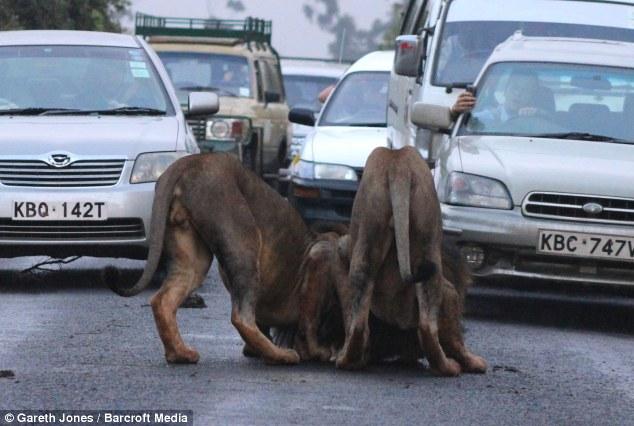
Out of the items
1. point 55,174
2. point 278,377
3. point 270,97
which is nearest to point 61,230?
point 55,174

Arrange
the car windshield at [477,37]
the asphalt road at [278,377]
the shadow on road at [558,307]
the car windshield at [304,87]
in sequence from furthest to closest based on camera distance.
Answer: the car windshield at [304,87], the car windshield at [477,37], the shadow on road at [558,307], the asphalt road at [278,377]

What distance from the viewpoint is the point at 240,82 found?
72.1 ft

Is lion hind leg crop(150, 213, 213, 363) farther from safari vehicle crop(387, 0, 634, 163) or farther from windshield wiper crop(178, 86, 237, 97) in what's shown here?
windshield wiper crop(178, 86, 237, 97)

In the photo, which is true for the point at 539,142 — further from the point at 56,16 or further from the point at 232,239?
the point at 56,16

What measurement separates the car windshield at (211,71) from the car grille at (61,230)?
9.87 meters

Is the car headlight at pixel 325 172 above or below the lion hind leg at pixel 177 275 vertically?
below

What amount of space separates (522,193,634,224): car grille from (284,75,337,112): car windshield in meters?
19.5

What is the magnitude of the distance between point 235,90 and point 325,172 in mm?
6660

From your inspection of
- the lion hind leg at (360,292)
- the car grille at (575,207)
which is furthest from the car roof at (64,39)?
the lion hind leg at (360,292)

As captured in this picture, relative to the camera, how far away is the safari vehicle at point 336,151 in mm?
15297

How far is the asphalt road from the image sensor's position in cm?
738

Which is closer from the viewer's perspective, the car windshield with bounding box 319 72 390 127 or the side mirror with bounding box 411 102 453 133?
the side mirror with bounding box 411 102 453 133

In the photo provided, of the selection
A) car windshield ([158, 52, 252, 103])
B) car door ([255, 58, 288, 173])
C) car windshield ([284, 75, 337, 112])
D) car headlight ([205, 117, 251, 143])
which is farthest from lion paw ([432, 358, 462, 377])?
car windshield ([284, 75, 337, 112])

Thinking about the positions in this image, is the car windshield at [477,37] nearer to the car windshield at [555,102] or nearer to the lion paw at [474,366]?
the car windshield at [555,102]
